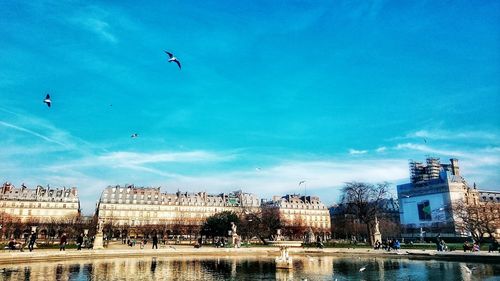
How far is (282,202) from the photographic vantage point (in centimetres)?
11625

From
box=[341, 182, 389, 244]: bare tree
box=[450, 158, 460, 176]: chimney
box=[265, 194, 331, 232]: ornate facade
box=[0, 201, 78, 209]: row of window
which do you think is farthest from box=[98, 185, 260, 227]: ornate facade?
box=[450, 158, 460, 176]: chimney

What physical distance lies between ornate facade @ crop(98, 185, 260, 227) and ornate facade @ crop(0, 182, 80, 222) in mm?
7401

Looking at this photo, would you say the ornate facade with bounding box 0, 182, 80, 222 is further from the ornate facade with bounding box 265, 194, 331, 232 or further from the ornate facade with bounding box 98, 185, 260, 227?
the ornate facade with bounding box 265, 194, 331, 232

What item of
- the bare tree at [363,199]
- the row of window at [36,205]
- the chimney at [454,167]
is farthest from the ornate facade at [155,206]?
the chimney at [454,167]

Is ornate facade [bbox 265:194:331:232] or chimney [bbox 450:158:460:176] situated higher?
chimney [bbox 450:158:460:176]

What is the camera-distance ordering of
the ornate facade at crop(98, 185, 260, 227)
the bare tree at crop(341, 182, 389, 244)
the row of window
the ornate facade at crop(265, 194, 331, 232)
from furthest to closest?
the ornate facade at crop(265, 194, 331, 232), the ornate facade at crop(98, 185, 260, 227), the row of window, the bare tree at crop(341, 182, 389, 244)

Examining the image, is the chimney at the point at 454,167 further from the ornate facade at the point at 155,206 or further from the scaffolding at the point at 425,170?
the ornate facade at the point at 155,206

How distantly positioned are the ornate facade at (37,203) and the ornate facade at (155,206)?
7.40 meters

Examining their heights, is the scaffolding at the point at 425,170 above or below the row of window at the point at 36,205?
above

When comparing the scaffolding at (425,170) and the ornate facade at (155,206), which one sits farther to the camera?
the scaffolding at (425,170)

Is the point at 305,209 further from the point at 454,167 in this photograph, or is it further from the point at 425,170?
the point at 454,167

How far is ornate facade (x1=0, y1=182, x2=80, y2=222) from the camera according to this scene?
90.8 m

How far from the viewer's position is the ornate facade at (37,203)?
90.8 meters

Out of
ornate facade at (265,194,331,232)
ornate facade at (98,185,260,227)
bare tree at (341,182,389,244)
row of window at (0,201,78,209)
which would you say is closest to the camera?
bare tree at (341,182,389,244)
